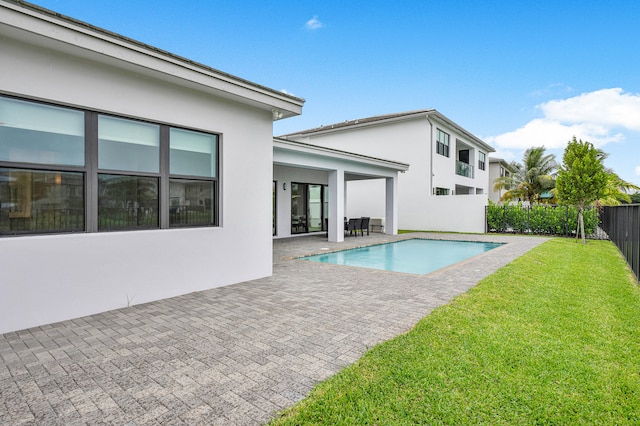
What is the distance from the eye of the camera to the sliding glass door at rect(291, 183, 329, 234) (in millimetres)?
17547

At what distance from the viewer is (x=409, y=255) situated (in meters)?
12.2

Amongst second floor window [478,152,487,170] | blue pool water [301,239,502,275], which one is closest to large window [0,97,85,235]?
blue pool water [301,239,502,275]

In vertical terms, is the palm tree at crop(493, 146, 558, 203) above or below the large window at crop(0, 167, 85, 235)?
above

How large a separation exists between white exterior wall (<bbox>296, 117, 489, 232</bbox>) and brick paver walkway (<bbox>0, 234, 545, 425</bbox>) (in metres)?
15.1

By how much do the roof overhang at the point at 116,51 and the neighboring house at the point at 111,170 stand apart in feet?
0.05

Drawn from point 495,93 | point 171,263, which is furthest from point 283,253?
point 495,93

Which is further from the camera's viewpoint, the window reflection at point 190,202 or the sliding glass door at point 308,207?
the sliding glass door at point 308,207

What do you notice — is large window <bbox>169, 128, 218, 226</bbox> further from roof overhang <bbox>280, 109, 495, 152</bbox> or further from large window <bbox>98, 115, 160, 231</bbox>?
roof overhang <bbox>280, 109, 495, 152</bbox>

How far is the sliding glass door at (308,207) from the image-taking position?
17.5 metres

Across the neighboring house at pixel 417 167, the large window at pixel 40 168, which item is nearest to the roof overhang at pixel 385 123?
the neighboring house at pixel 417 167

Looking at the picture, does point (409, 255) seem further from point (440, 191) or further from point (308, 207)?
point (440, 191)

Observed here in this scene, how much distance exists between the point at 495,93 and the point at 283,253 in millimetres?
21846

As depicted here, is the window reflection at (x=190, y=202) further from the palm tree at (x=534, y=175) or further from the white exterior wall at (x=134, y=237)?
the palm tree at (x=534, y=175)

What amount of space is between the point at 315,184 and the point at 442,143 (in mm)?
10440
